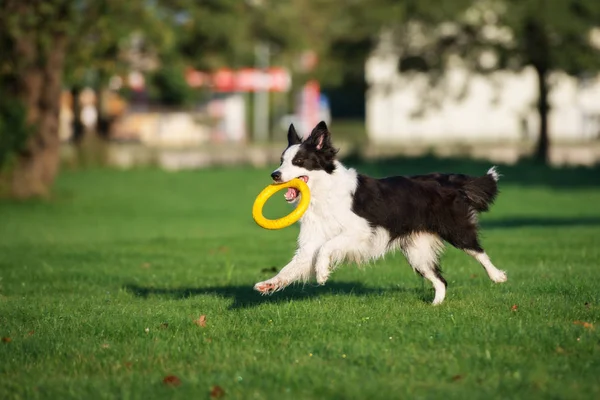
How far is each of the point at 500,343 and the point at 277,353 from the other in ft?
5.95

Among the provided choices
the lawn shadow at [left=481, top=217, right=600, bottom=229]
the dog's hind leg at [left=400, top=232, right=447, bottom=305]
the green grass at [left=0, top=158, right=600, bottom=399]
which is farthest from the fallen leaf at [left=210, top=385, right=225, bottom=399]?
the lawn shadow at [left=481, top=217, right=600, bottom=229]

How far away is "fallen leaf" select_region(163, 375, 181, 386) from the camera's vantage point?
7371 millimetres

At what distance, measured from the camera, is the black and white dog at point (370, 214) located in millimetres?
10148

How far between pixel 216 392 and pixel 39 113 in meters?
27.8

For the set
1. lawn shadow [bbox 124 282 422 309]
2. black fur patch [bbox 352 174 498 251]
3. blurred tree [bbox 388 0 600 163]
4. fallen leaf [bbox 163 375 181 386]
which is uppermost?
blurred tree [bbox 388 0 600 163]

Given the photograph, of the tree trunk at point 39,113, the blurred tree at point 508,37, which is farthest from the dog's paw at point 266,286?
the blurred tree at point 508,37

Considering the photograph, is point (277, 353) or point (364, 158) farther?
point (364, 158)

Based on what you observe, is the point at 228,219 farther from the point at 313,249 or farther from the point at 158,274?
the point at 313,249

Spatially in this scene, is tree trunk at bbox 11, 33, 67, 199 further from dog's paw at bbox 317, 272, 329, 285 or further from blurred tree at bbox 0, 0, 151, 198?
dog's paw at bbox 317, 272, 329, 285

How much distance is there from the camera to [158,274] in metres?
14.5

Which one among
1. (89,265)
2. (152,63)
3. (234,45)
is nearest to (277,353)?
(89,265)

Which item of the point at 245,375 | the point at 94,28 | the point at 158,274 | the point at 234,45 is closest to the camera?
the point at 245,375

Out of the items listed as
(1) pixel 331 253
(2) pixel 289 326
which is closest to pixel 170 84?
(1) pixel 331 253

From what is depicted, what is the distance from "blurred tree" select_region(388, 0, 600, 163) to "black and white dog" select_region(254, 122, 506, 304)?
35.3 meters
